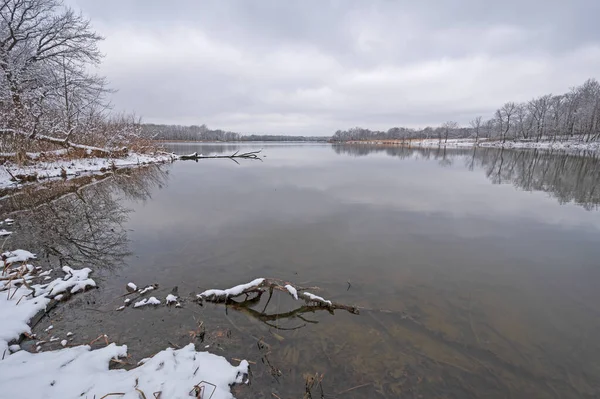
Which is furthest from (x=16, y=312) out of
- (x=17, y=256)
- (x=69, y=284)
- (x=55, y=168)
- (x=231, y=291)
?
(x=55, y=168)

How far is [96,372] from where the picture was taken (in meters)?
2.63

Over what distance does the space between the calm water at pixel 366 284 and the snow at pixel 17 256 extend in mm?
276

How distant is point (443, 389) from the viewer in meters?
2.72

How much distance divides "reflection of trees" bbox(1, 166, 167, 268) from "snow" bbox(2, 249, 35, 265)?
0.22 meters

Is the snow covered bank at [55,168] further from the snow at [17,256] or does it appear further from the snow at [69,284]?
the snow at [69,284]

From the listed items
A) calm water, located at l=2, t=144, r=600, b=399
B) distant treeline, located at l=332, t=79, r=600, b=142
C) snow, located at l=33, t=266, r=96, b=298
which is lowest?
calm water, located at l=2, t=144, r=600, b=399

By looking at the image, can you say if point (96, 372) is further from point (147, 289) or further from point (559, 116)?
point (559, 116)

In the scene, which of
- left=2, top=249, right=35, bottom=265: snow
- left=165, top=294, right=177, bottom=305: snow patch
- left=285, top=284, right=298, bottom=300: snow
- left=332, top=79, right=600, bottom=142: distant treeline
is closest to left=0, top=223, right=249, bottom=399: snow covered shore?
left=165, top=294, right=177, bottom=305: snow patch

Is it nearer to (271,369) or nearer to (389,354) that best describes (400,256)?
(389,354)

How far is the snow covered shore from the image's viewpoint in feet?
7.85

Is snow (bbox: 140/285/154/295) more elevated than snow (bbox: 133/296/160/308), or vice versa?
snow (bbox: 140/285/154/295)

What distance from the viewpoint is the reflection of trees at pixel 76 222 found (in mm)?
5590

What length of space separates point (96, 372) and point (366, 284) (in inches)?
151

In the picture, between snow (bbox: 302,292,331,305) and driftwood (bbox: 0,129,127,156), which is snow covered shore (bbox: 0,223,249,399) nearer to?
snow (bbox: 302,292,331,305)
